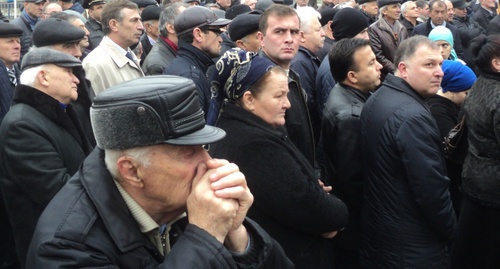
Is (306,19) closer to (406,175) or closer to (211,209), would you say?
(406,175)

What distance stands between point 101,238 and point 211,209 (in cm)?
32

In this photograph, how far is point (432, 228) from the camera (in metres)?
3.74

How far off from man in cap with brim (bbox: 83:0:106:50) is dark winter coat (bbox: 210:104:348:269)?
5.12m

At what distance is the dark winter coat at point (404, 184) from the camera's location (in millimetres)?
3625

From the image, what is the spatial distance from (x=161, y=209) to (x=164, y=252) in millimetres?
159

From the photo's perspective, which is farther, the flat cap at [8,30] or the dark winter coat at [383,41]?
the dark winter coat at [383,41]

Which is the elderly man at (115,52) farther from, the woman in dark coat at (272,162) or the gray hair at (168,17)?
the woman in dark coat at (272,162)

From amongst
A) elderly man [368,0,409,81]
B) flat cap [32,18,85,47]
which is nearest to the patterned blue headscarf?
flat cap [32,18,85,47]

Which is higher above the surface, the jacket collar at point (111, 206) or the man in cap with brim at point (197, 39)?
the jacket collar at point (111, 206)

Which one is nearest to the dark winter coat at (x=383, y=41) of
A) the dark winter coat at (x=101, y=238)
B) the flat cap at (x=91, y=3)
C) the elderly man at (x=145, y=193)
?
the flat cap at (x=91, y=3)

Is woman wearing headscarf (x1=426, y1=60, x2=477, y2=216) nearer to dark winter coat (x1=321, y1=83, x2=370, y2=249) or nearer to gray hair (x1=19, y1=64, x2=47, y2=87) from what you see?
dark winter coat (x1=321, y1=83, x2=370, y2=249)

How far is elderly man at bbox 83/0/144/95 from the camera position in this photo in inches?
209

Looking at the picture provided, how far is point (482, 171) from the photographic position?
4180 millimetres

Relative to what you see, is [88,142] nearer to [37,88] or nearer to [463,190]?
[37,88]
